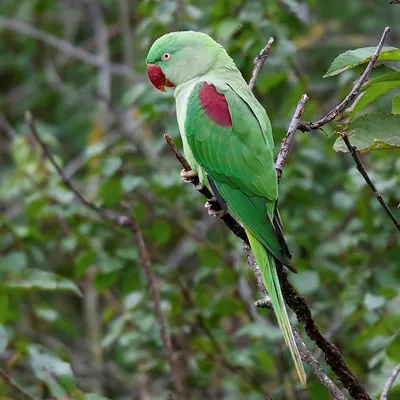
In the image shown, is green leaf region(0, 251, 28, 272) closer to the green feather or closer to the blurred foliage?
the blurred foliage

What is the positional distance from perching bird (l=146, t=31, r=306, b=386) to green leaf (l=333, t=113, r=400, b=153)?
43cm

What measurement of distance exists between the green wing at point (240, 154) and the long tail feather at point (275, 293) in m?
0.08

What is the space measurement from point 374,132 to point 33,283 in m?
1.25

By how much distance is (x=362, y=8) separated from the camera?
4.71 meters

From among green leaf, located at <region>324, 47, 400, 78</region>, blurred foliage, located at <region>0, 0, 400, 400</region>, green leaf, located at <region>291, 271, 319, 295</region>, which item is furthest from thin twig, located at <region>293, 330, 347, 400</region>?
green leaf, located at <region>291, 271, 319, 295</region>

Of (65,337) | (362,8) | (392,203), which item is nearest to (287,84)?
(392,203)

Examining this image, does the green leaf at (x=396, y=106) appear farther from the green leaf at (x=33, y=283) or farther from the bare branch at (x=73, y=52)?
the bare branch at (x=73, y=52)

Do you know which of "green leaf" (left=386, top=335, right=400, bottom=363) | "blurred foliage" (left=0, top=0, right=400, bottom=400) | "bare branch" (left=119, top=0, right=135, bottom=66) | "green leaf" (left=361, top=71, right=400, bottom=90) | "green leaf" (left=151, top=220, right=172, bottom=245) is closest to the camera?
"green leaf" (left=361, top=71, right=400, bottom=90)

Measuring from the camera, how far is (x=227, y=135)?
2168 millimetres

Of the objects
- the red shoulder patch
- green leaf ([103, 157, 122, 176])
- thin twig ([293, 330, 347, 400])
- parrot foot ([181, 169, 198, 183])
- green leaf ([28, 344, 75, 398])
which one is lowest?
green leaf ([28, 344, 75, 398])

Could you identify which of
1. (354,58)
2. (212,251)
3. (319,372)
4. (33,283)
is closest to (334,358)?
(319,372)

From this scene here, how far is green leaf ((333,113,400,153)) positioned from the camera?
1506 mm

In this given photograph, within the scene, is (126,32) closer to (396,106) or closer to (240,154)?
(240,154)

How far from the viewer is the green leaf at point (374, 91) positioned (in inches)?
59.2
